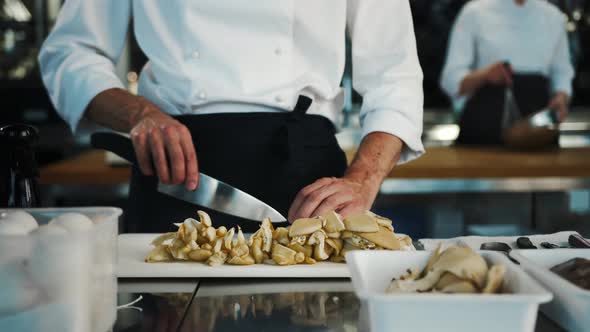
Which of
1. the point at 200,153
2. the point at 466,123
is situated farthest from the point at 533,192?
the point at 200,153

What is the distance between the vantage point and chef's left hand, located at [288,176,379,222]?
107cm

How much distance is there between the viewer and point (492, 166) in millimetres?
2344

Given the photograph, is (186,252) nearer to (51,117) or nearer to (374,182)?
(374,182)

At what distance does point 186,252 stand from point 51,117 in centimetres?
320

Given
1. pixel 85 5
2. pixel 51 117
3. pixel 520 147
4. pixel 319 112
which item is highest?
pixel 85 5

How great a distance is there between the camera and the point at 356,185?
4.09ft

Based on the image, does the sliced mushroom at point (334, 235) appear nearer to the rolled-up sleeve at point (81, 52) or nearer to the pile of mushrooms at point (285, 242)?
the pile of mushrooms at point (285, 242)

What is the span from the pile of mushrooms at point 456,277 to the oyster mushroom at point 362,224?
22 centimetres

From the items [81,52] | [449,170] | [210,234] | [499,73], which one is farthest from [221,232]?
[499,73]

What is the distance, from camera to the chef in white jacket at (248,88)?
1.32 meters

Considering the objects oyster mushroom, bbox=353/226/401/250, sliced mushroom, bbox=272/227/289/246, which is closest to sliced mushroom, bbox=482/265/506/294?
oyster mushroom, bbox=353/226/401/250

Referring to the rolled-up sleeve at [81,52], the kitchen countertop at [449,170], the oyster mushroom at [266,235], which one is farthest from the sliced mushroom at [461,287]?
the kitchen countertop at [449,170]

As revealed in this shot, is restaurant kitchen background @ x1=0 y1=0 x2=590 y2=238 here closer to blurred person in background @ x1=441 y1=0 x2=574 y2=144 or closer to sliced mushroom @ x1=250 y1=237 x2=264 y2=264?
blurred person in background @ x1=441 y1=0 x2=574 y2=144

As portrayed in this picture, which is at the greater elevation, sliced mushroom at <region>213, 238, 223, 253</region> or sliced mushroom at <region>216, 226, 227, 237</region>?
sliced mushroom at <region>216, 226, 227, 237</region>
